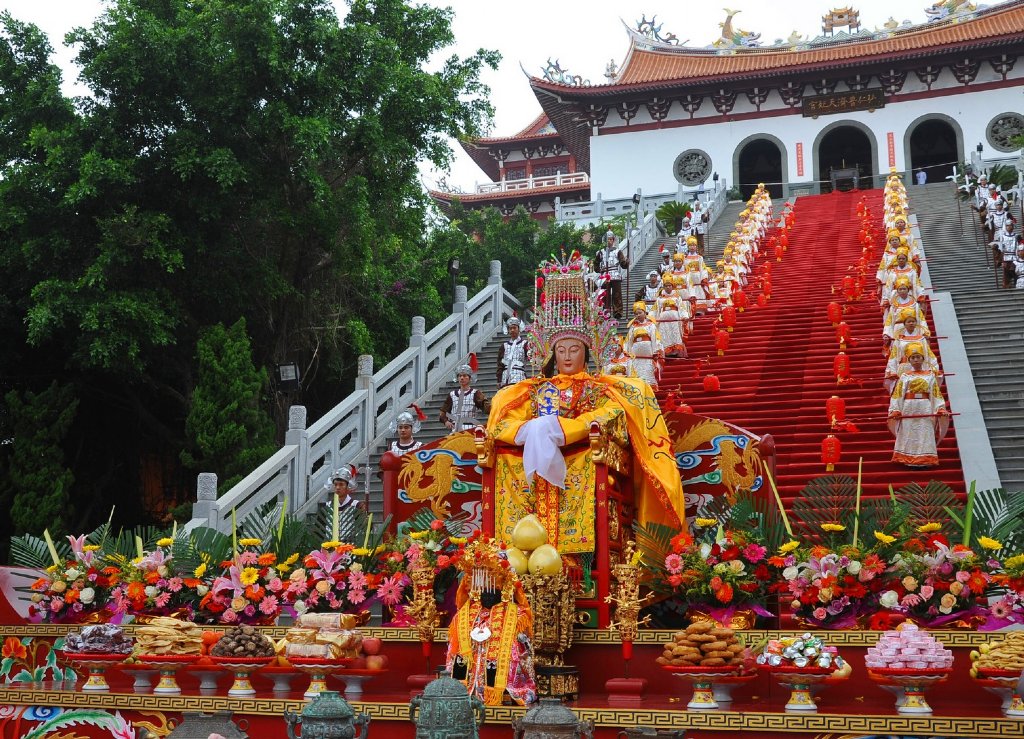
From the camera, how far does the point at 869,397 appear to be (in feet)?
38.7

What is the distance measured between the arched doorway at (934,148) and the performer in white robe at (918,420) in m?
24.4

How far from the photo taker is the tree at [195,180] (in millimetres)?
13602

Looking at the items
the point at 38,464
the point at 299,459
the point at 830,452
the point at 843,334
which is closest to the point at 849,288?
the point at 843,334

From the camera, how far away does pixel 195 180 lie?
1423 cm

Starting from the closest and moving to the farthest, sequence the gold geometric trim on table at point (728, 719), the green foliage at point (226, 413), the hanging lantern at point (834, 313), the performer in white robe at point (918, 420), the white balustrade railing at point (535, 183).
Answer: the gold geometric trim on table at point (728, 719) → the performer in white robe at point (918, 420) → the green foliage at point (226, 413) → the hanging lantern at point (834, 313) → the white balustrade railing at point (535, 183)

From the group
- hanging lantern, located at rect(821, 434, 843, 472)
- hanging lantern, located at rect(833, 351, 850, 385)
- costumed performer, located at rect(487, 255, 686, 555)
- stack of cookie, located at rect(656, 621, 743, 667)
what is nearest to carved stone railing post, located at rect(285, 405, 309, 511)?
costumed performer, located at rect(487, 255, 686, 555)

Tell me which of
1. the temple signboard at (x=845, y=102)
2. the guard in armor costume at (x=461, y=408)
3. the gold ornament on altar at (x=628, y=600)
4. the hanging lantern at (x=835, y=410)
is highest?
the temple signboard at (x=845, y=102)

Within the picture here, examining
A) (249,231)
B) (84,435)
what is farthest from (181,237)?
(84,435)

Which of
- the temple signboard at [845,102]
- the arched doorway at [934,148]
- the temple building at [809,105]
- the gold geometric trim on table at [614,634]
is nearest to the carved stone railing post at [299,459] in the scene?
the gold geometric trim on table at [614,634]

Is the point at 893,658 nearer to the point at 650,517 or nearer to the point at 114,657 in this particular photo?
the point at 650,517

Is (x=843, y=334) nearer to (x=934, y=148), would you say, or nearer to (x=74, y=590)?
(x=74, y=590)

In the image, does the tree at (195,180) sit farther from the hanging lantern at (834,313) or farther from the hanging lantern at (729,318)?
the hanging lantern at (834,313)

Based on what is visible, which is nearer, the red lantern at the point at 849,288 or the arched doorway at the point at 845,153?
the red lantern at the point at 849,288

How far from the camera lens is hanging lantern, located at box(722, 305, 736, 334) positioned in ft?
48.8
